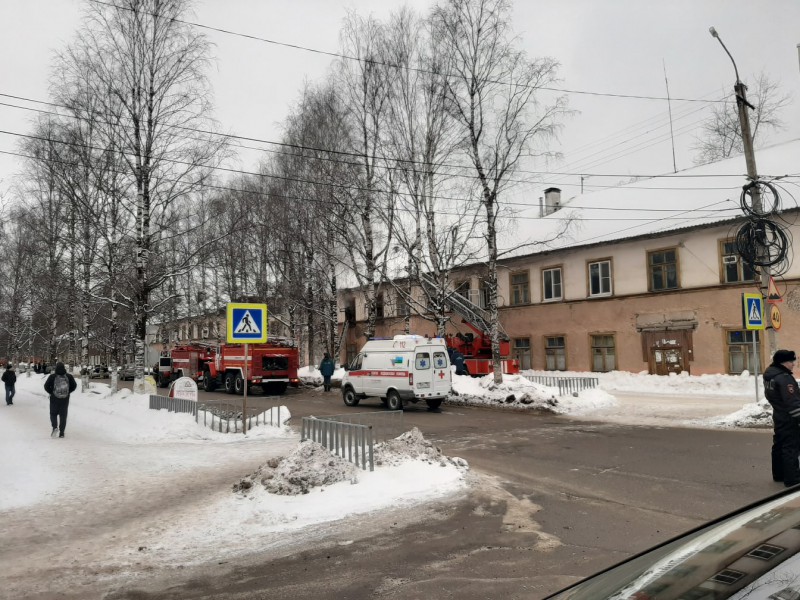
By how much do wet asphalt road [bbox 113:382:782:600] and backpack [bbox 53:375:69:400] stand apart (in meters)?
8.97

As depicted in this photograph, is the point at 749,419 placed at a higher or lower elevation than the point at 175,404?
lower

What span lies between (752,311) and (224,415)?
46.2ft

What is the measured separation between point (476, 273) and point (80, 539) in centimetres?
2958

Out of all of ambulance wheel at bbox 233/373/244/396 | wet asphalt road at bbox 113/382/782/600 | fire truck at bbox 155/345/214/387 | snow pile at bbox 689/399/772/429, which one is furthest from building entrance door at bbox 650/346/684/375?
fire truck at bbox 155/345/214/387

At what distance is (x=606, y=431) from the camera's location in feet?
45.8

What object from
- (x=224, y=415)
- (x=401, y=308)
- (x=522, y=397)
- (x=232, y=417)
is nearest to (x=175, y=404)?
(x=224, y=415)

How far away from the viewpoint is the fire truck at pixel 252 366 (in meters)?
28.1

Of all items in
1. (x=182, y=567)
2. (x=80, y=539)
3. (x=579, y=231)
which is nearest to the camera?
(x=182, y=567)

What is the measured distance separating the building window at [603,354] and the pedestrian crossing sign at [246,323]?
68.4 feet

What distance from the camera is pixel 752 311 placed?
595 inches

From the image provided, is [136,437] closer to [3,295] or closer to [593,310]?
[593,310]

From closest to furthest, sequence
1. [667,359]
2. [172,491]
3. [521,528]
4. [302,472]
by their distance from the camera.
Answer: [521,528] < [302,472] < [172,491] < [667,359]

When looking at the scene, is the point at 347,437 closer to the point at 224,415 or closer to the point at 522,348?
the point at 224,415

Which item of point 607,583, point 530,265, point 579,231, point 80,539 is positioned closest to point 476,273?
point 530,265
